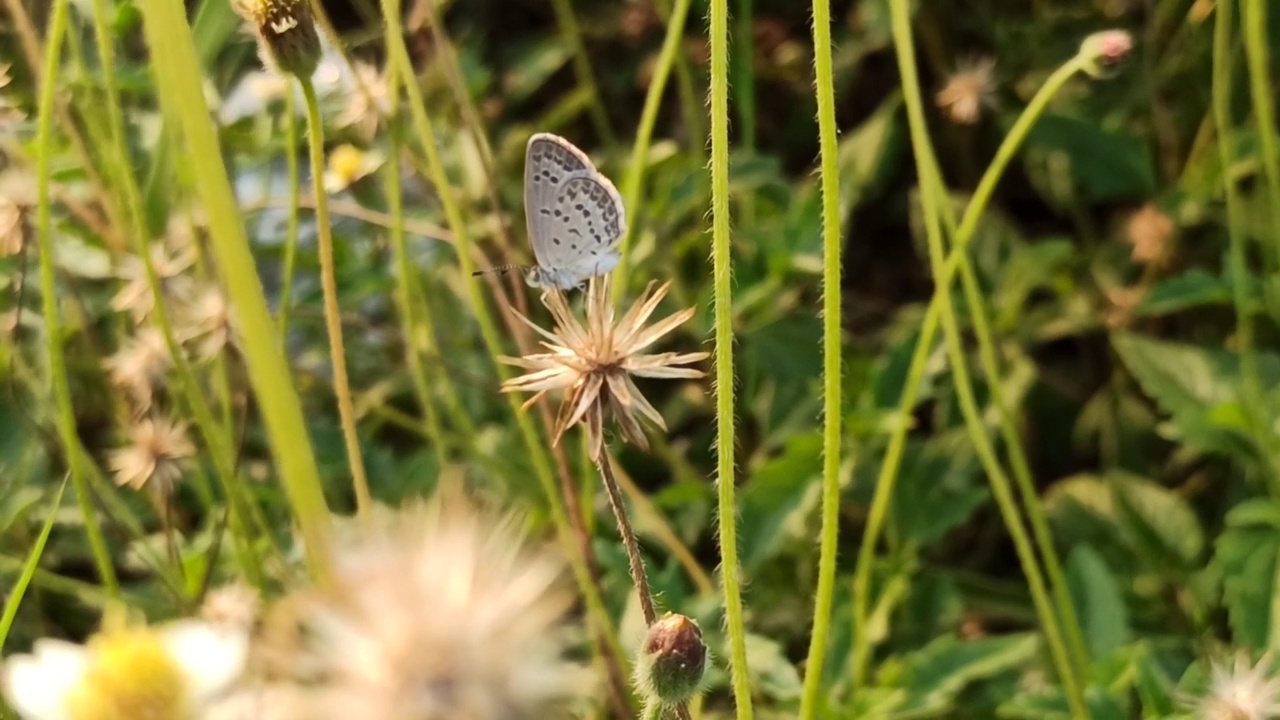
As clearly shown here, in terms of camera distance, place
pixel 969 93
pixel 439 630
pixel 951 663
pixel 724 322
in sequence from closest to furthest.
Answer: pixel 439 630
pixel 724 322
pixel 951 663
pixel 969 93

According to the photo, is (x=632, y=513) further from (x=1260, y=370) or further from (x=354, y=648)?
(x=354, y=648)

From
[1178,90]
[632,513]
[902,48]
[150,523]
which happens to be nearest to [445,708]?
[902,48]

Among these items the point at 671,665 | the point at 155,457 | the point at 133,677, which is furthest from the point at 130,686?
the point at 155,457

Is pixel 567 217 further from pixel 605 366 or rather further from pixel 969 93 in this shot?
pixel 969 93

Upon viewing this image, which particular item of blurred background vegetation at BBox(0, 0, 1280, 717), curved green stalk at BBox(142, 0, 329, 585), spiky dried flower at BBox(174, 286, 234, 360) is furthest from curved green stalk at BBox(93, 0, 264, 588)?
curved green stalk at BBox(142, 0, 329, 585)

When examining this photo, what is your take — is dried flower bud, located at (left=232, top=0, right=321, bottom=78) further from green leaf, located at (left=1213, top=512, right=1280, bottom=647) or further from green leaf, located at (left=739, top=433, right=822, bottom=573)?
green leaf, located at (left=1213, top=512, right=1280, bottom=647)

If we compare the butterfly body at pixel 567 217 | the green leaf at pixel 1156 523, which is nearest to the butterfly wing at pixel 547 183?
the butterfly body at pixel 567 217
